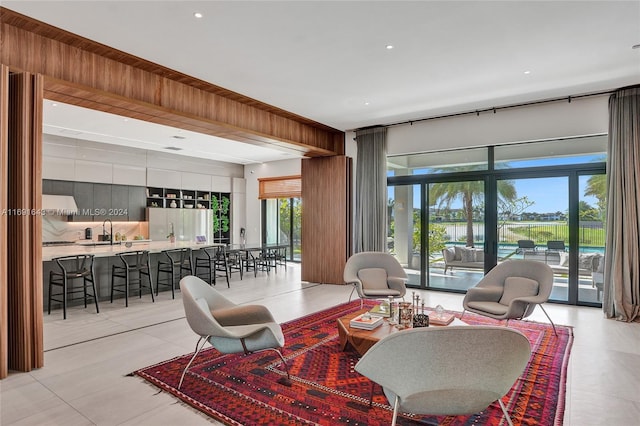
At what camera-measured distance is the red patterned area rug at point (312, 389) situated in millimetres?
2564

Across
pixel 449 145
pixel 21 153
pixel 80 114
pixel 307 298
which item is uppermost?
pixel 80 114

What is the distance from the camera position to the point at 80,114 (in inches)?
252

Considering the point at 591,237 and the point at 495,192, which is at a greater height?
the point at 495,192

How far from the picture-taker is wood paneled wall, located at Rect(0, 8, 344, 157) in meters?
3.48

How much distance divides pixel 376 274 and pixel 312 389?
9.34 ft

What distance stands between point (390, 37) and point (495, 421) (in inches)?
135

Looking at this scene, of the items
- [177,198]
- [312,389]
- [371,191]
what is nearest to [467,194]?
[371,191]

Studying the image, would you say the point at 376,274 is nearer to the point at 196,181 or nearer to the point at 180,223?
the point at 180,223

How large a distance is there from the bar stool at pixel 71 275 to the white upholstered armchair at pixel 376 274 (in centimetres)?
383

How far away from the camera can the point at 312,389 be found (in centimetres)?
298

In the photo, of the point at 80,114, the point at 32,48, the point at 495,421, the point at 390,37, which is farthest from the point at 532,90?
the point at 80,114

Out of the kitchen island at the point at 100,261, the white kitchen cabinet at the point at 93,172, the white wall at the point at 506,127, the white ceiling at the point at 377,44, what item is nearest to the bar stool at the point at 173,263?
the kitchen island at the point at 100,261

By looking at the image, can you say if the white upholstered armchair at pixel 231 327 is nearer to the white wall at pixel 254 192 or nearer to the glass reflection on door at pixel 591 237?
the glass reflection on door at pixel 591 237

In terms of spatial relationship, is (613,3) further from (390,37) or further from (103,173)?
(103,173)
